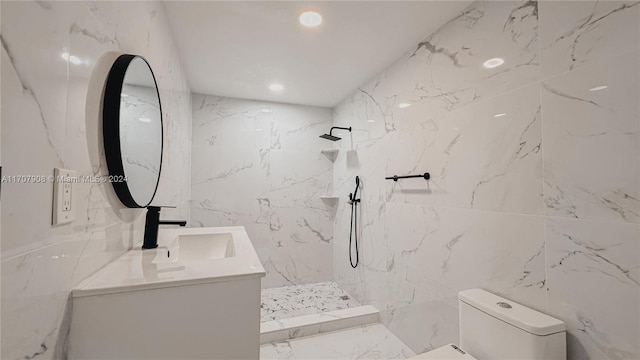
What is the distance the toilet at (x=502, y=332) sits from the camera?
979mm

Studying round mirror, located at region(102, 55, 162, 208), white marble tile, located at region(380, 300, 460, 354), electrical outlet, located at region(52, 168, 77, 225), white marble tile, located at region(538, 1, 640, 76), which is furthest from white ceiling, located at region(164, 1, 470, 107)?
white marble tile, located at region(380, 300, 460, 354)

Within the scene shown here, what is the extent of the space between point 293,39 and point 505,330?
6.68 ft

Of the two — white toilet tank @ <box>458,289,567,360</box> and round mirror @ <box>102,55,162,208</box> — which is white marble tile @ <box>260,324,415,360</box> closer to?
white toilet tank @ <box>458,289,567,360</box>

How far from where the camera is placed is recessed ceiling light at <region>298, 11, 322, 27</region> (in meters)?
1.57

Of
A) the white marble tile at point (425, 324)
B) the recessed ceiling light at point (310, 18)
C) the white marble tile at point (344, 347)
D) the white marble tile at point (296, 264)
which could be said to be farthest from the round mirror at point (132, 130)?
the white marble tile at point (296, 264)

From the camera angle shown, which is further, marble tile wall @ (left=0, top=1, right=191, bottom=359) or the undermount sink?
the undermount sink

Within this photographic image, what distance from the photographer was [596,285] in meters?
0.94

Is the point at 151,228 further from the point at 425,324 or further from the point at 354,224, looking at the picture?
the point at 354,224

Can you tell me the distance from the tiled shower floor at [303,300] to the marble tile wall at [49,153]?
76.1 inches

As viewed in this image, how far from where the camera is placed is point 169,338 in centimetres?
73

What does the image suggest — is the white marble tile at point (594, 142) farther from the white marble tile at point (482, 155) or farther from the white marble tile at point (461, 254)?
the white marble tile at point (461, 254)

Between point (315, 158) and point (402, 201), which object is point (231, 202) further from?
point (402, 201)

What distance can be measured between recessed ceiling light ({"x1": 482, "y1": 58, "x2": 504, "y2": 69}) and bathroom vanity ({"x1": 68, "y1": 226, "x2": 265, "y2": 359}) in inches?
58.4

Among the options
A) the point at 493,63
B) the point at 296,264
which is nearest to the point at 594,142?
the point at 493,63
